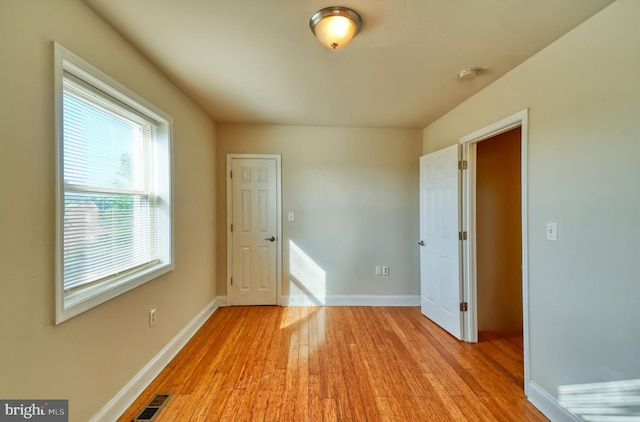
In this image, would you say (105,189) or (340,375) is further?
(340,375)

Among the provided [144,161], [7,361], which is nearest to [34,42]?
[144,161]

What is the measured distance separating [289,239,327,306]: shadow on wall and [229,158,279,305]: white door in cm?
23

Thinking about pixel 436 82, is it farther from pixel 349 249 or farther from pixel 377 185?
pixel 349 249

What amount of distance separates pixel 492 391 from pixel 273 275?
8.20 feet

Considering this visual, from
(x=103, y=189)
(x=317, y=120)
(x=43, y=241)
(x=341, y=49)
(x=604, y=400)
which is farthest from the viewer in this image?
(x=317, y=120)

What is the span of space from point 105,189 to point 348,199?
2564 mm

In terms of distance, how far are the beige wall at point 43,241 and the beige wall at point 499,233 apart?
128 inches

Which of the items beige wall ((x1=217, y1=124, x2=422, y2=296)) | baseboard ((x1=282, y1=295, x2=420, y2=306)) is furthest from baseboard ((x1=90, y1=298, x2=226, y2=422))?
baseboard ((x1=282, y1=295, x2=420, y2=306))

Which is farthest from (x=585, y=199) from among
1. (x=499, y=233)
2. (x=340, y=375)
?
(x=340, y=375)

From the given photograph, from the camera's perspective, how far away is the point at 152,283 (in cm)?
195

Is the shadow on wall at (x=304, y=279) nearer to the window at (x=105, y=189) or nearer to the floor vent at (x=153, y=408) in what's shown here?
the window at (x=105, y=189)

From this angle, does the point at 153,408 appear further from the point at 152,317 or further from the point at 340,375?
the point at 340,375

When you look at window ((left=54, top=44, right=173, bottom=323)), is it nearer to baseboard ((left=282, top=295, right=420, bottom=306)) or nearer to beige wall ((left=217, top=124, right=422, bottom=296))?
beige wall ((left=217, top=124, right=422, bottom=296))

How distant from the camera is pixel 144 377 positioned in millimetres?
1820
